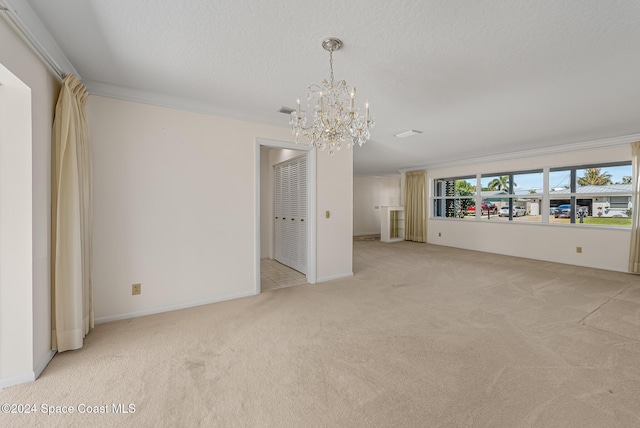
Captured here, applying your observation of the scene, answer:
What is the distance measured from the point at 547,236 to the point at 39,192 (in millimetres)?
7570

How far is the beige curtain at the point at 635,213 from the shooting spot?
4254 millimetres

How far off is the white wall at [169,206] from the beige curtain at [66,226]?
50cm

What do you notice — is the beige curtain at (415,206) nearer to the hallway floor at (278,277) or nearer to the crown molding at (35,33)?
the hallway floor at (278,277)

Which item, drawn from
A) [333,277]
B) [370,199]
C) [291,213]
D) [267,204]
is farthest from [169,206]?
[370,199]

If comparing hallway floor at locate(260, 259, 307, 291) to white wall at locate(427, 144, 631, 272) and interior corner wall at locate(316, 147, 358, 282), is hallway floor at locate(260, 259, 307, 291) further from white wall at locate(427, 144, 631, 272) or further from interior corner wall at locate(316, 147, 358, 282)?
white wall at locate(427, 144, 631, 272)

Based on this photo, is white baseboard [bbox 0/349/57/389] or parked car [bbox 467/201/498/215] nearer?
white baseboard [bbox 0/349/57/389]

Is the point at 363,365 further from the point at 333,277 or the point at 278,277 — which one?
the point at 278,277

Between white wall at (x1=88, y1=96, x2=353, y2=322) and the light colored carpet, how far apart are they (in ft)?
0.91

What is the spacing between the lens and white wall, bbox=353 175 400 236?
919 centimetres

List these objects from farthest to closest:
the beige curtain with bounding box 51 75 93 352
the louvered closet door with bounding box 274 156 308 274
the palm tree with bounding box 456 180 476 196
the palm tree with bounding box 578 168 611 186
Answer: the palm tree with bounding box 456 180 476 196, the palm tree with bounding box 578 168 611 186, the louvered closet door with bounding box 274 156 308 274, the beige curtain with bounding box 51 75 93 352

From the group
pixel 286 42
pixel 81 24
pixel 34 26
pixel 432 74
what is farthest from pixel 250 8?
pixel 432 74

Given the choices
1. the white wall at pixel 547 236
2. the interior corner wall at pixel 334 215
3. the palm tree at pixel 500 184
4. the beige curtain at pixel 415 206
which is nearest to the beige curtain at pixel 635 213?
the white wall at pixel 547 236

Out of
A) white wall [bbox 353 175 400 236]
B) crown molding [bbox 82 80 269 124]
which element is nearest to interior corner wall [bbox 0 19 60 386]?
crown molding [bbox 82 80 269 124]

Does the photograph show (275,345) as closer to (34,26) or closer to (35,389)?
(35,389)
